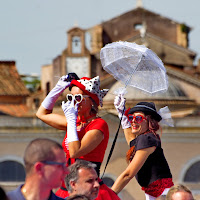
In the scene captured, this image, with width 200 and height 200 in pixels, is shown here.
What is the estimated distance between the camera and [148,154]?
6.42 meters

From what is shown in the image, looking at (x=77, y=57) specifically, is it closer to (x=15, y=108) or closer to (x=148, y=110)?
(x=15, y=108)

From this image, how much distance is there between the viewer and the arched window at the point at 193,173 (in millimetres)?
33562

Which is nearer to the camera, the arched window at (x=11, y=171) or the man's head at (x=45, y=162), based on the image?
the man's head at (x=45, y=162)

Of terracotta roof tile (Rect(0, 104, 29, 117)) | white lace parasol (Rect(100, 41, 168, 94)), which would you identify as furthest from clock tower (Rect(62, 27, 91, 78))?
white lace parasol (Rect(100, 41, 168, 94))

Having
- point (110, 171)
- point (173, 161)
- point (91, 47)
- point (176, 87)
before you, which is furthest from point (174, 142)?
point (91, 47)

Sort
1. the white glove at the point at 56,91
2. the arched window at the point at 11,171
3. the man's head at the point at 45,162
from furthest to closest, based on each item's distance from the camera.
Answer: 1. the arched window at the point at 11,171
2. the white glove at the point at 56,91
3. the man's head at the point at 45,162

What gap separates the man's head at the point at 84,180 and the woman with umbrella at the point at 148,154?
3.04 ft

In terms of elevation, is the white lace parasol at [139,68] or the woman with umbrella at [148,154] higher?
the white lace parasol at [139,68]

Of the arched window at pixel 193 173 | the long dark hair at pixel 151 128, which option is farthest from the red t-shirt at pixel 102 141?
the arched window at pixel 193 173

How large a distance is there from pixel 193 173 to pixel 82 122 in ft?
92.3

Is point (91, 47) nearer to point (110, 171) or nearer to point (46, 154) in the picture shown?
point (110, 171)

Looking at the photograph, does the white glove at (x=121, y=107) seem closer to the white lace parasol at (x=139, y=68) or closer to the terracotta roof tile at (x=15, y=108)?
the white lace parasol at (x=139, y=68)

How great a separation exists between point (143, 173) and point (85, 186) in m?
1.19

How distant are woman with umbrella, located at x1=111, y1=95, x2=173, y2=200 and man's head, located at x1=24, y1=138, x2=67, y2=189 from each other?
1.78 metres
